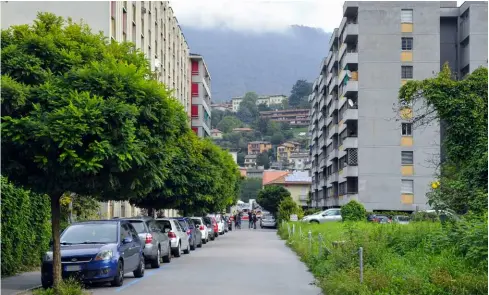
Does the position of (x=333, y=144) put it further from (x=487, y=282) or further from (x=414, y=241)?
(x=487, y=282)

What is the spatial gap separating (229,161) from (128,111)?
43039mm

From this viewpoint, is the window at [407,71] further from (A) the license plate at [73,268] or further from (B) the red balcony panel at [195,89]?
(A) the license plate at [73,268]

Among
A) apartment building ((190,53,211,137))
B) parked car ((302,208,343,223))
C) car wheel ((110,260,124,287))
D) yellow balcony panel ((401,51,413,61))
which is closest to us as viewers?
car wheel ((110,260,124,287))

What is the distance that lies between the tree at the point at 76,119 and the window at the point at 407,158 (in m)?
44.4

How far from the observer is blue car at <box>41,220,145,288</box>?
15500 millimetres

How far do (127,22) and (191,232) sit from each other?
14.5 m

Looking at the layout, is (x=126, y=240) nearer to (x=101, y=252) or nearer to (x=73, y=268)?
(x=101, y=252)

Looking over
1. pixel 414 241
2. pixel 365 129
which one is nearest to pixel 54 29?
pixel 414 241

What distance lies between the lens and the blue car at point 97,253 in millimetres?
15500

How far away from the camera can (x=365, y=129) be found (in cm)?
5769

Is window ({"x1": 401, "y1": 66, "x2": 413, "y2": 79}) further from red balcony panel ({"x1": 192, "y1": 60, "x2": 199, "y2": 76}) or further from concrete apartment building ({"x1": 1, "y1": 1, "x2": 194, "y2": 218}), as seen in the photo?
red balcony panel ({"x1": 192, "y1": 60, "x2": 199, "y2": 76})

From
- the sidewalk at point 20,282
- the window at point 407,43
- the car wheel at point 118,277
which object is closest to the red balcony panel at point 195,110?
the window at point 407,43

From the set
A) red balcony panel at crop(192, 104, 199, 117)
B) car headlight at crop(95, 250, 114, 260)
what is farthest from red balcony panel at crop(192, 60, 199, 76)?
car headlight at crop(95, 250, 114, 260)

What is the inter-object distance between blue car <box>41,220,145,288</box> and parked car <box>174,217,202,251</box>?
13.1 metres
